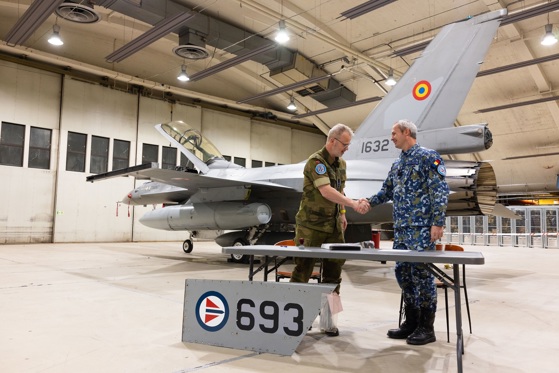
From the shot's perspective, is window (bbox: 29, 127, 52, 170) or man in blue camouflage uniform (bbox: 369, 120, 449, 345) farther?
window (bbox: 29, 127, 52, 170)

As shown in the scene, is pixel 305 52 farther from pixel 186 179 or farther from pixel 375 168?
pixel 375 168

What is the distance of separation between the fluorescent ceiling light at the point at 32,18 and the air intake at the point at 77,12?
32 cm

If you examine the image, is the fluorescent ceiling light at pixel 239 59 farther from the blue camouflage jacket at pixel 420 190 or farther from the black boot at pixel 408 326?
the black boot at pixel 408 326

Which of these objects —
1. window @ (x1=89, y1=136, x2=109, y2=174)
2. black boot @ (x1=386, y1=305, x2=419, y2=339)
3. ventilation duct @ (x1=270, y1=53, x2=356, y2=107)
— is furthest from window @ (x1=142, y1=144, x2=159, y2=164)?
black boot @ (x1=386, y1=305, x2=419, y2=339)

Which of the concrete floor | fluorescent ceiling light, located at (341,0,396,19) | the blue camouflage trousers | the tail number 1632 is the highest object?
fluorescent ceiling light, located at (341,0,396,19)

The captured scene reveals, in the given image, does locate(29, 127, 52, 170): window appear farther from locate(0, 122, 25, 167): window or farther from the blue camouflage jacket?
the blue camouflage jacket

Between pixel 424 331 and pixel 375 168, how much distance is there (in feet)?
12.3

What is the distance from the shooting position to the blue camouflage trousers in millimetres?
2998

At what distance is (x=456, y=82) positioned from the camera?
5.42 metres

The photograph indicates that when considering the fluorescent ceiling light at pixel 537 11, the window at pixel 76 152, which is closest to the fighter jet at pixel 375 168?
the fluorescent ceiling light at pixel 537 11

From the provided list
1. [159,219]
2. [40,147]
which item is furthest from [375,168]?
[40,147]

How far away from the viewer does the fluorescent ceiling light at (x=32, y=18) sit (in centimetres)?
955

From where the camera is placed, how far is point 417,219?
119 inches

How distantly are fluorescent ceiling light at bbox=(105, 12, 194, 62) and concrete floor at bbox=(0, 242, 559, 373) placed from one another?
22.6 ft
